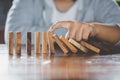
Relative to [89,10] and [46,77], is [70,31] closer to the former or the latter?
[46,77]

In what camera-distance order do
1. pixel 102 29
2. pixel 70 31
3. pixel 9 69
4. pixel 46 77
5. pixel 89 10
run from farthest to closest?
1. pixel 89 10
2. pixel 102 29
3. pixel 70 31
4. pixel 9 69
5. pixel 46 77

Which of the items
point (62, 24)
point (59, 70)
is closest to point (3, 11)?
point (62, 24)

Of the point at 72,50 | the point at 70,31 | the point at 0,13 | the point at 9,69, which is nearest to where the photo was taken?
the point at 9,69

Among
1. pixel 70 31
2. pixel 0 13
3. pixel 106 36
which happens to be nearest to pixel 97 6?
pixel 106 36

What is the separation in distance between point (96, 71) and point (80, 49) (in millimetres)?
503

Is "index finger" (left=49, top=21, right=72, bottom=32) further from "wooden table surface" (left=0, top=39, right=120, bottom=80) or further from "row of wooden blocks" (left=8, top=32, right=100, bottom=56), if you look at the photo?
"wooden table surface" (left=0, top=39, right=120, bottom=80)

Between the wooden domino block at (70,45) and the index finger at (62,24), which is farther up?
the index finger at (62,24)

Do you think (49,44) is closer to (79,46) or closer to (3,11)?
(79,46)

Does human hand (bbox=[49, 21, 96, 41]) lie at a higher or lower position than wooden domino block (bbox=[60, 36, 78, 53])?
higher

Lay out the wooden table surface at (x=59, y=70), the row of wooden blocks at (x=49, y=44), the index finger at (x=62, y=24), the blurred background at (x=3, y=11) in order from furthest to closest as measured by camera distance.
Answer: the blurred background at (x=3, y=11) → the index finger at (x=62, y=24) → the row of wooden blocks at (x=49, y=44) → the wooden table surface at (x=59, y=70)

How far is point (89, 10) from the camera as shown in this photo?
2.29m

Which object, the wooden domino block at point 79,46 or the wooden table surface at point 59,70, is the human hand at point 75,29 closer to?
the wooden domino block at point 79,46

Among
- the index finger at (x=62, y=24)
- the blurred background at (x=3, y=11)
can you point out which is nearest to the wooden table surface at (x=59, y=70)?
the index finger at (x=62, y=24)

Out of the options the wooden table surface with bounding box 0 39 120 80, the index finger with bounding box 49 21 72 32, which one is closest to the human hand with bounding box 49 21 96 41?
the index finger with bounding box 49 21 72 32
